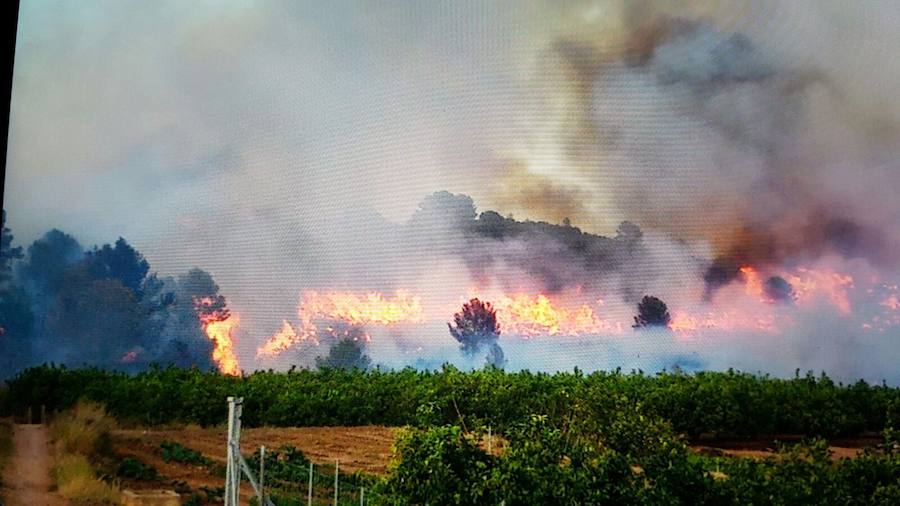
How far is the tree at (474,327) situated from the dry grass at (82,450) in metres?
1.76

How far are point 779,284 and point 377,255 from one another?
6.35ft

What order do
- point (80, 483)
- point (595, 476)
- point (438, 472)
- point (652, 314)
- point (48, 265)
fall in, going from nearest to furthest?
point (438, 472) < point (595, 476) < point (80, 483) < point (652, 314) < point (48, 265)

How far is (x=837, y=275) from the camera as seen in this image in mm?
5520

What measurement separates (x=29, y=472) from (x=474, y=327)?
2242 mm

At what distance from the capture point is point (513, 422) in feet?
18.4

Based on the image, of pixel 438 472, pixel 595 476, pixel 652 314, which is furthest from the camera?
pixel 652 314

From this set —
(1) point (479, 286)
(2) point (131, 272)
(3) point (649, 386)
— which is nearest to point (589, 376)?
(3) point (649, 386)

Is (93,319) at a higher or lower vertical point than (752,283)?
lower

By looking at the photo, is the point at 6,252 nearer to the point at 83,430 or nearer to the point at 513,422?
the point at 83,430

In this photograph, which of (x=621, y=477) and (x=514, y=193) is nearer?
(x=621, y=477)

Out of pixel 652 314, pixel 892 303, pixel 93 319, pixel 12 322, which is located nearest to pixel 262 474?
pixel 93 319

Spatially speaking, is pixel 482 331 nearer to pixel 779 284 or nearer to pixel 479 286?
pixel 479 286

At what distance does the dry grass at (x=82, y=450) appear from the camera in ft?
17.9

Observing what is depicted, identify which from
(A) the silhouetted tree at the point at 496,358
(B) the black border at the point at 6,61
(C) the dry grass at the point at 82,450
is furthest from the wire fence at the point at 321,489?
(B) the black border at the point at 6,61
